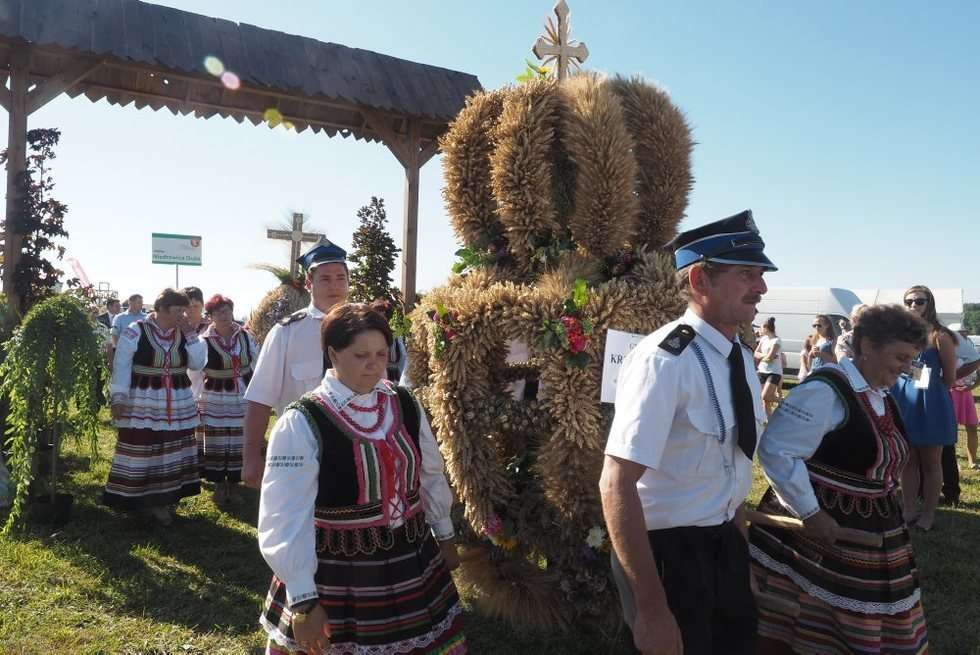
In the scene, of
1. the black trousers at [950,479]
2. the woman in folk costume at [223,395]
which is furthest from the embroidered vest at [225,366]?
the black trousers at [950,479]

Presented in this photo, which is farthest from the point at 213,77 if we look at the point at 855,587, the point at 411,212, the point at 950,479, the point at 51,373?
the point at 950,479

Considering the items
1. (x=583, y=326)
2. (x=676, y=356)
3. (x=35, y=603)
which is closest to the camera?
(x=676, y=356)

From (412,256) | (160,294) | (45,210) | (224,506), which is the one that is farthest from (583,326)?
(45,210)

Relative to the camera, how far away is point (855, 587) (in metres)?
2.69

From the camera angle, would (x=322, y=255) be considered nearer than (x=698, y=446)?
No

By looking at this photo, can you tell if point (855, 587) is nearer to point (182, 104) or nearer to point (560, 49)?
point (560, 49)

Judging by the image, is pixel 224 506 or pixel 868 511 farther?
pixel 224 506

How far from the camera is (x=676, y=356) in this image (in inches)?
79.1

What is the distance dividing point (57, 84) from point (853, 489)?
7105 mm

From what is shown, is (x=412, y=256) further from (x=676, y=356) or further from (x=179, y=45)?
(x=676, y=356)

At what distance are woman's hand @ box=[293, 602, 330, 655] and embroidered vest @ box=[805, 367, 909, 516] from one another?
6.40 ft

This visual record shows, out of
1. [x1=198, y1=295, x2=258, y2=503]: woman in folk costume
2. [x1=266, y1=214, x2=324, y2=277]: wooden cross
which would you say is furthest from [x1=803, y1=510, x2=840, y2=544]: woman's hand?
[x1=266, y1=214, x2=324, y2=277]: wooden cross

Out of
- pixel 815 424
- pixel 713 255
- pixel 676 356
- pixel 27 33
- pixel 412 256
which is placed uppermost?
pixel 27 33

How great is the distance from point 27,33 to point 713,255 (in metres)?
6.23
